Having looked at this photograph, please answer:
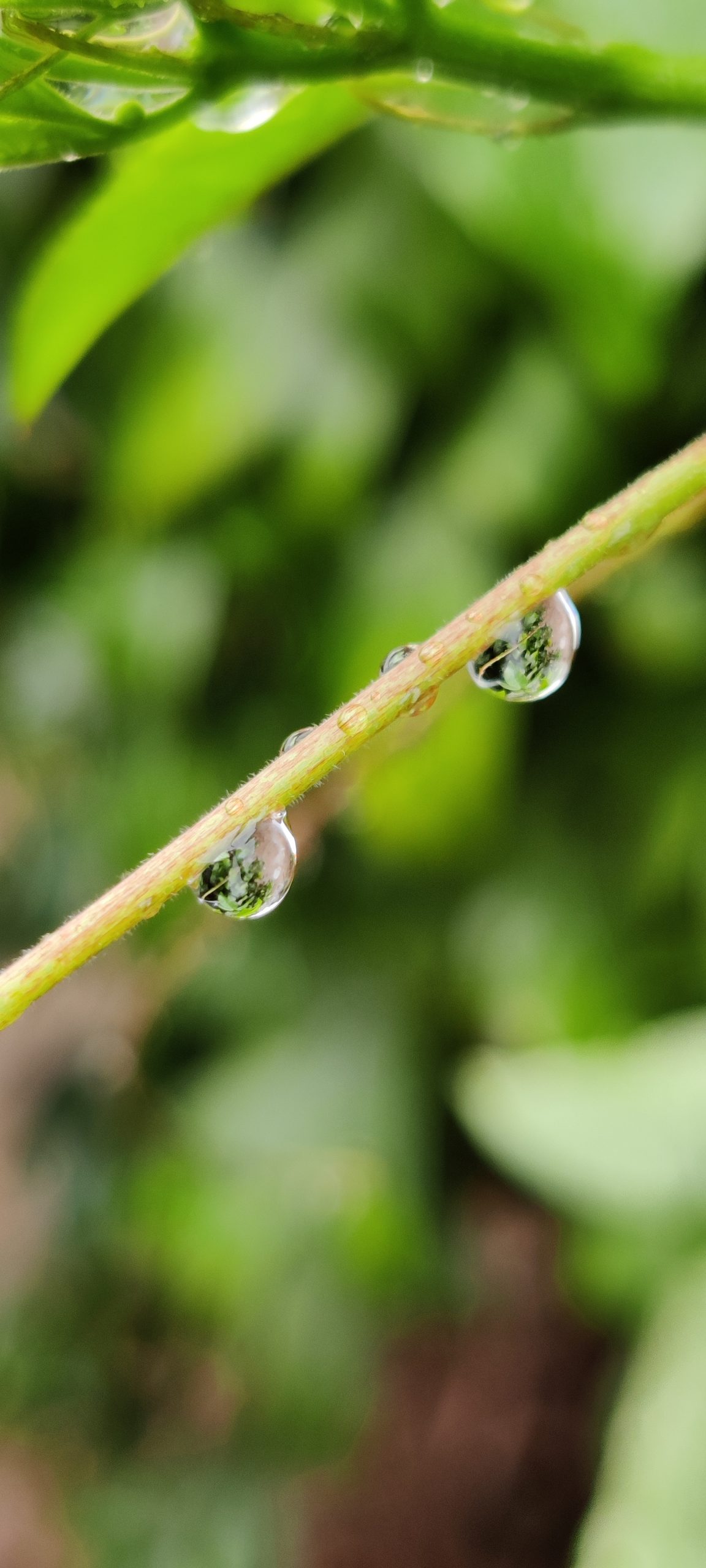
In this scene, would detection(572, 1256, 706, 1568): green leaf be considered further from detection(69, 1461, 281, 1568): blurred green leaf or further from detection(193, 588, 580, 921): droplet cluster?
detection(69, 1461, 281, 1568): blurred green leaf

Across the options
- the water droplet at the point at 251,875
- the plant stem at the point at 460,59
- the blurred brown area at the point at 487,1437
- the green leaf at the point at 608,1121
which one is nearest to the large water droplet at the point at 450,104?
the plant stem at the point at 460,59

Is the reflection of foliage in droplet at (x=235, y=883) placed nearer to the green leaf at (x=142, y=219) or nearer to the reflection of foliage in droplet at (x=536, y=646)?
the reflection of foliage in droplet at (x=536, y=646)

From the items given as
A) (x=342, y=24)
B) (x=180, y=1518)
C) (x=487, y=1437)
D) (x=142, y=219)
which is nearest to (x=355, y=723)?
(x=342, y=24)

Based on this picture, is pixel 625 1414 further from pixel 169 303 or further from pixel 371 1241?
pixel 169 303

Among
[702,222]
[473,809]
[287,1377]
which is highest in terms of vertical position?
[702,222]

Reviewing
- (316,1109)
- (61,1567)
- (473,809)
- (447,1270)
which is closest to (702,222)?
(473,809)
